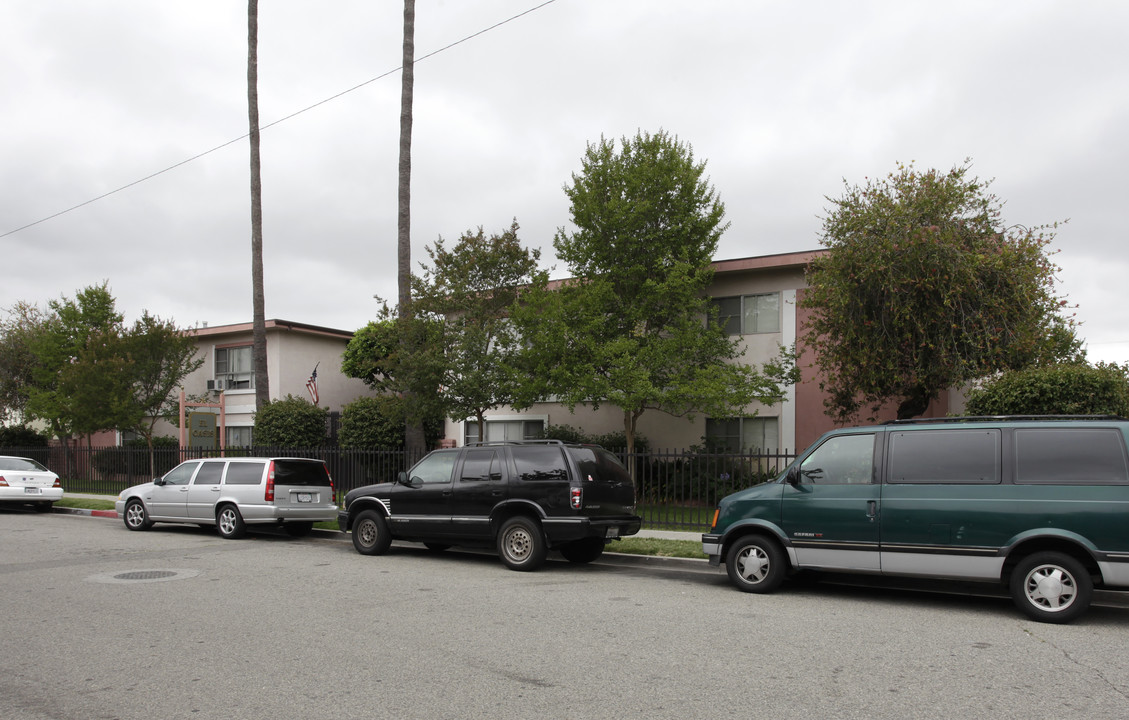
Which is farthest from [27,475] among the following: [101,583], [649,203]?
[649,203]

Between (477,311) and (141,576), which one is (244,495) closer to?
(141,576)

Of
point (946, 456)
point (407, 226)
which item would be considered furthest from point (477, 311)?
point (946, 456)

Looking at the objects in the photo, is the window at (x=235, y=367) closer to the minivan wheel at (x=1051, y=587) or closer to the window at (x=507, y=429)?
the window at (x=507, y=429)

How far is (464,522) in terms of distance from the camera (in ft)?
38.6

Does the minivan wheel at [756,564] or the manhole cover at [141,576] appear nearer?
the minivan wheel at [756,564]

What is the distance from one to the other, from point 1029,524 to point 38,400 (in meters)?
30.9

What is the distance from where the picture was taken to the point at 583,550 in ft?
39.2

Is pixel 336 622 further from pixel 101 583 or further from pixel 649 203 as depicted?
pixel 649 203

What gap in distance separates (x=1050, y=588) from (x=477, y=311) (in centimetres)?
1430

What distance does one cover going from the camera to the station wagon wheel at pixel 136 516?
16703 millimetres

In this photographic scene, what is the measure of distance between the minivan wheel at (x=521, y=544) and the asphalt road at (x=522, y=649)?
0.33 m

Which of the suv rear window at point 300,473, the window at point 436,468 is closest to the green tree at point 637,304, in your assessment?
the suv rear window at point 300,473

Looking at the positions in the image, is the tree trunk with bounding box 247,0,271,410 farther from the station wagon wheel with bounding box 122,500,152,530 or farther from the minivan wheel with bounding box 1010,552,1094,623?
the minivan wheel with bounding box 1010,552,1094,623

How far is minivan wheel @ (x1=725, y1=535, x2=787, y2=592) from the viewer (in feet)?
30.6
